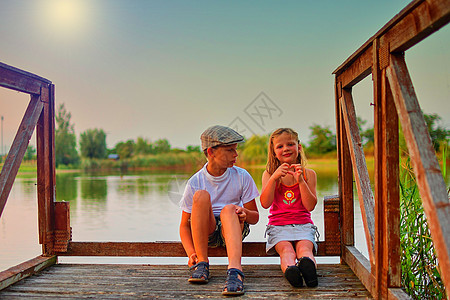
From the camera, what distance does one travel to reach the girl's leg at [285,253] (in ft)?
9.30

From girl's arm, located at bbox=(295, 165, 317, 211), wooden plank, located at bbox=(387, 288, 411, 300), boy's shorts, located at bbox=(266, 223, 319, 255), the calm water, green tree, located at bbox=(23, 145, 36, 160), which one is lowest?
the calm water

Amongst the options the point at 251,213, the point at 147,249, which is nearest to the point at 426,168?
the point at 251,213

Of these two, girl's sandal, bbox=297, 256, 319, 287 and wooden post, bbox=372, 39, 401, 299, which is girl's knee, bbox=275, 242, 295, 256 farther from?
wooden post, bbox=372, 39, 401, 299

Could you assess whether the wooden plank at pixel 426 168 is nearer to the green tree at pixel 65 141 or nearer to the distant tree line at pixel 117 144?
the distant tree line at pixel 117 144

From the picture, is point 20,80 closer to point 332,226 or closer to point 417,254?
point 332,226

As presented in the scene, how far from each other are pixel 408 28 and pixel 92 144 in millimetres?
28053

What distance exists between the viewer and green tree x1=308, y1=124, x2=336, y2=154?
82.0 ft

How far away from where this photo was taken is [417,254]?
8.98ft

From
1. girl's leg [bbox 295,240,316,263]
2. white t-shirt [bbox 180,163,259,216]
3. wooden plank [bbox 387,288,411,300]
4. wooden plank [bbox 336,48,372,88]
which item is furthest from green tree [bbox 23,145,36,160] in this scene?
wooden plank [bbox 387,288,411,300]

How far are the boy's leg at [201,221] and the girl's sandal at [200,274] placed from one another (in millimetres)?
45

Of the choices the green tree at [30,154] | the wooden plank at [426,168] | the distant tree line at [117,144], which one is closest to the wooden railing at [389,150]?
the wooden plank at [426,168]

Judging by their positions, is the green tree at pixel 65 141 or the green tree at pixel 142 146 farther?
the green tree at pixel 65 141

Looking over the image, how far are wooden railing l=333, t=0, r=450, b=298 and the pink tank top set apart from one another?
32 centimetres

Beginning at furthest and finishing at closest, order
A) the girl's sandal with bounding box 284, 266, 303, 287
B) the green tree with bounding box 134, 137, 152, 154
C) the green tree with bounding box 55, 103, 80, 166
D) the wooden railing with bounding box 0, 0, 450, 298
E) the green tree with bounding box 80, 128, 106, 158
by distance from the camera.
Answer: the green tree with bounding box 80, 128, 106, 158 < the green tree with bounding box 55, 103, 80, 166 < the green tree with bounding box 134, 137, 152, 154 < the girl's sandal with bounding box 284, 266, 303, 287 < the wooden railing with bounding box 0, 0, 450, 298
